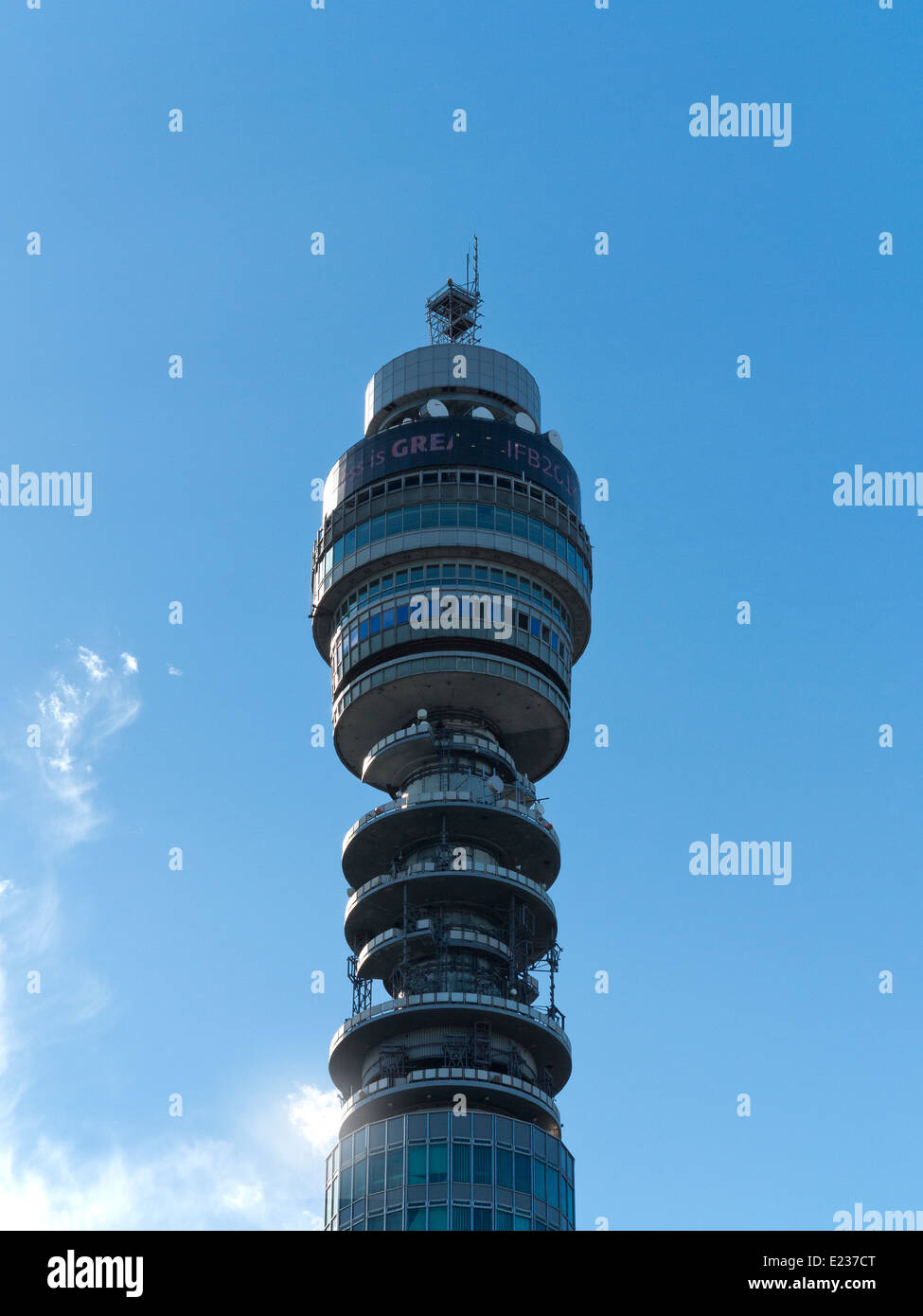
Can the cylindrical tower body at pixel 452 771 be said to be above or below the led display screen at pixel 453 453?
below

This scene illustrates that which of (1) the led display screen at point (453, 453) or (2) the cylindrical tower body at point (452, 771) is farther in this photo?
(1) the led display screen at point (453, 453)

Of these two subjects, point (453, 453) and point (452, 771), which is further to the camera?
point (453, 453)

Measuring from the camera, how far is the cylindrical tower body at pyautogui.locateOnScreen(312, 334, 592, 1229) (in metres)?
113

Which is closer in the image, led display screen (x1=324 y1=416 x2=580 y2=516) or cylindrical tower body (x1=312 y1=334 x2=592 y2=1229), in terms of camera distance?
cylindrical tower body (x1=312 y1=334 x2=592 y2=1229)

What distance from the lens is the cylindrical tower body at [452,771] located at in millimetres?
113312

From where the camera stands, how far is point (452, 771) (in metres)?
130

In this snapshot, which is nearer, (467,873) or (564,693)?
(467,873)

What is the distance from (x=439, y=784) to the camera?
130m

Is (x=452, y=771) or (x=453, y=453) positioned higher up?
(x=453, y=453)

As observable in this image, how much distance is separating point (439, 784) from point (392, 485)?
81.9 ft

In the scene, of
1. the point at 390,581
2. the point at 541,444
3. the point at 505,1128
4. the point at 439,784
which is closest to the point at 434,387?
the point at 541,444

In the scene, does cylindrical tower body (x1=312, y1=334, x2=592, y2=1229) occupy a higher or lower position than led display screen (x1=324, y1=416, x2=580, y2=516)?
lower

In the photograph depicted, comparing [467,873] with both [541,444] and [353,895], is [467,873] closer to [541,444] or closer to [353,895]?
[353,895]
